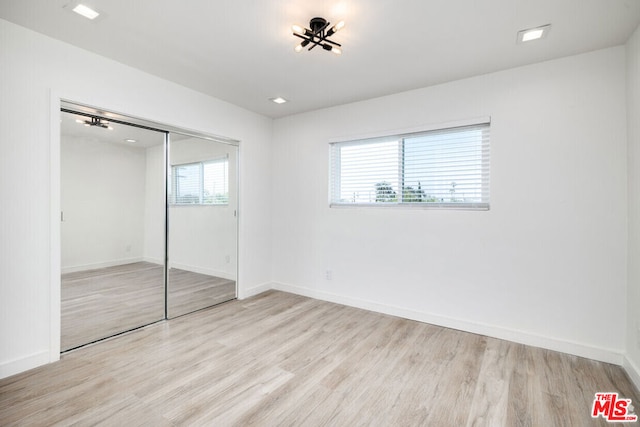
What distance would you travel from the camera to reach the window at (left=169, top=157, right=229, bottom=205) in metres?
3.46

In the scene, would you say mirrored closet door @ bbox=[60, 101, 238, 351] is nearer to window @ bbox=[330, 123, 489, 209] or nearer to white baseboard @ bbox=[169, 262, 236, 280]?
white baseboard @ bbox=[169, 262, 236, 280]

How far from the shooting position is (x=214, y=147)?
3838mm

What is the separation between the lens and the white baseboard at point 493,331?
8.24 feet

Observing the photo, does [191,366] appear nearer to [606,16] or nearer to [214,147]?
[214,147]

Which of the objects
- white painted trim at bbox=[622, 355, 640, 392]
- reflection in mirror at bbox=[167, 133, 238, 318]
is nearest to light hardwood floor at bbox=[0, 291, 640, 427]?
white painted trim at bbox=[622, 355, 640, 392]

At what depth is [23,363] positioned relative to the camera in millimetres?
2271

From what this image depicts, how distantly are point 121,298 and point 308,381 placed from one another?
7.16 feet

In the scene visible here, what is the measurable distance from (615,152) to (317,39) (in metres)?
2.58

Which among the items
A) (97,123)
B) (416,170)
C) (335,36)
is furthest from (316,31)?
(97,123)

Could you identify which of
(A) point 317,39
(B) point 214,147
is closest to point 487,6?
(A) point 317,39

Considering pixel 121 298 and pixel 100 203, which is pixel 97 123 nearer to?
pixel 100 203

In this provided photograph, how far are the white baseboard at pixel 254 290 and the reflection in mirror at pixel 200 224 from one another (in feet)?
0.35

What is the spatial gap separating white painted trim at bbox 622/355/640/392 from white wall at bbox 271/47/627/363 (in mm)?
78

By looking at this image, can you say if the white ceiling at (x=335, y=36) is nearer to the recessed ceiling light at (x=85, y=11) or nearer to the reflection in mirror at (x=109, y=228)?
the recessed ceiling light at (x=85, y=11)
